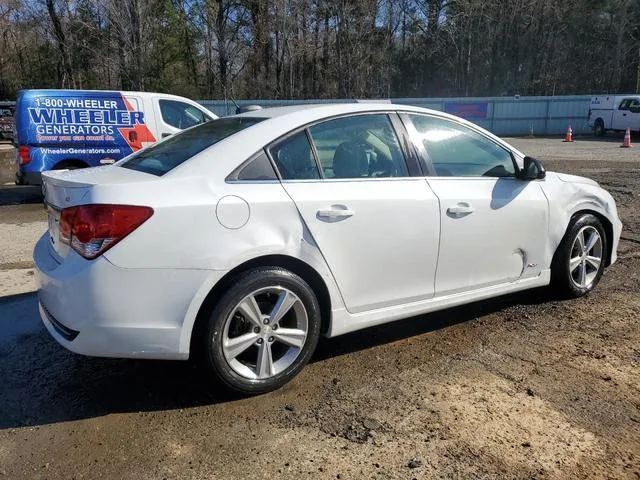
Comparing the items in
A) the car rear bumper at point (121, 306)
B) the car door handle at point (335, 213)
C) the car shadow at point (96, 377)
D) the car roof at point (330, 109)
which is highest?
the car roof at point (330, 109)

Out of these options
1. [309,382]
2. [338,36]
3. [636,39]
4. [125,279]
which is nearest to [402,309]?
[309,382]

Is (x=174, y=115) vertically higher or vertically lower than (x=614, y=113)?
higher

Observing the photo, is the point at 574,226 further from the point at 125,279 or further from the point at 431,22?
the point at 431,22

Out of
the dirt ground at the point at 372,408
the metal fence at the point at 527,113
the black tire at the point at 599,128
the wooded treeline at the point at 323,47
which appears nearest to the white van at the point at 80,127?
the dirt ground at the point at 372,408

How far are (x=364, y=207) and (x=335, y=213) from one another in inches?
8.2

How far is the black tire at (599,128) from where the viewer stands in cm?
2869

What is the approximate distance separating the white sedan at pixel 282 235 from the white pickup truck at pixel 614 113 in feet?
86.0

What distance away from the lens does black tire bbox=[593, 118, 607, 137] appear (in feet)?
94.1

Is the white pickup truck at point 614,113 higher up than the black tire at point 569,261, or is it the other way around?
Result: the white pickup truck at point 614,113

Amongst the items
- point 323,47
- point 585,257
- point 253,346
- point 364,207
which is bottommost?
point 253,346

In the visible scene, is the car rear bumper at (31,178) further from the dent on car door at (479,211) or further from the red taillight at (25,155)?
the dent on car door at (479,211)

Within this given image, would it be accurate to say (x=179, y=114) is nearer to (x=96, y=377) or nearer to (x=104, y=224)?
(x=96, y=377)

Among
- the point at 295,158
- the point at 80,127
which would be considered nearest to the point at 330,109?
the point at 295,158

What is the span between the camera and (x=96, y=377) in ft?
11.9
